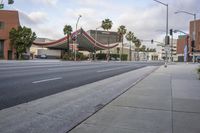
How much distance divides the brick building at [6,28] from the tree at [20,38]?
1.29 m

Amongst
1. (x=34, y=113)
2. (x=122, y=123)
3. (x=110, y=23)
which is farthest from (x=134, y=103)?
(x=110, y=23)

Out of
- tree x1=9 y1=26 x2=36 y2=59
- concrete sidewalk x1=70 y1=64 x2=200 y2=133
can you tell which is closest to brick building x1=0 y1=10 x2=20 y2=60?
tree x1=9 y1=26 x2=36 y2=59

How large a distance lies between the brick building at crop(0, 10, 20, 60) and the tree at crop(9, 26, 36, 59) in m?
1.29

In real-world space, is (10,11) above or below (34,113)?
above

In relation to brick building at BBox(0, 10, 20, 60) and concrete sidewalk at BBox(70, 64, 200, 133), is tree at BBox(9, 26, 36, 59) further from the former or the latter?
concrete sidewalk at BBox(70, 64, 200, 133)

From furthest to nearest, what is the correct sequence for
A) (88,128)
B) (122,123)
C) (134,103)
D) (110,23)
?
(110,23) < (134,103) < (122,123) < (88,128)

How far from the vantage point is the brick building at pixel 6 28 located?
63938mm

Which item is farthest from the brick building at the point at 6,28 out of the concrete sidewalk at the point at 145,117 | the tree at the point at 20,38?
the concrete sidewalk at the point at 145,117

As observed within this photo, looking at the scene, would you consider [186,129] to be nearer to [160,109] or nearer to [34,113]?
[160,109]

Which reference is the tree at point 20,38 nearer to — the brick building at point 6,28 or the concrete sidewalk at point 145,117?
the brick building at point 6,28

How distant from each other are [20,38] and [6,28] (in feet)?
16.6

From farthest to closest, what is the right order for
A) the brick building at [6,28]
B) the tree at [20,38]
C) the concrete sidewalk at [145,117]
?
the brick building at [6,28] < the tree at [20,38] < the concrete sidewalk at [145,117]

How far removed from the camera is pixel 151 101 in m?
9.24

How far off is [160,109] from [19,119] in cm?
382
